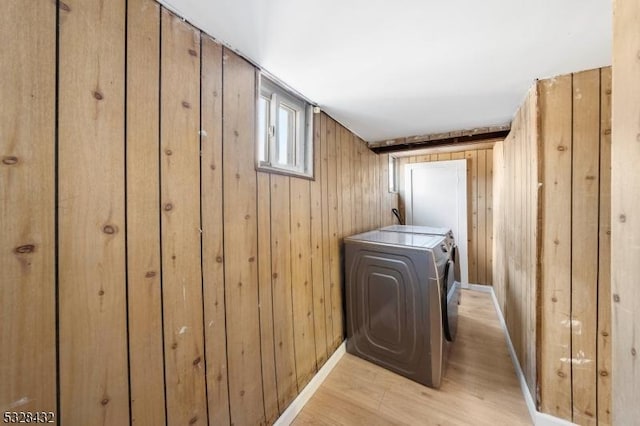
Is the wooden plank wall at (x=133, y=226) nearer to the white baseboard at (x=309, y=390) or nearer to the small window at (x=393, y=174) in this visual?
the white baseboard at (x=309, y=390)

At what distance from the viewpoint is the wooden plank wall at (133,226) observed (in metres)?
0.59

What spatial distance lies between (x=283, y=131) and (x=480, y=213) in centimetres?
320

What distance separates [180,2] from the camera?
84cm

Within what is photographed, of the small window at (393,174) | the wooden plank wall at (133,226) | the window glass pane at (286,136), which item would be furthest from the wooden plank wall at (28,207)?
the small window at (393,174)

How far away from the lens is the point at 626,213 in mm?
560

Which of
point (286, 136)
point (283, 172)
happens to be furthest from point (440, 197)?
point (283, 172)

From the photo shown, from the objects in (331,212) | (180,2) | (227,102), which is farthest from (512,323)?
(180,2)

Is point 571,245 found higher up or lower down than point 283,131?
lower down

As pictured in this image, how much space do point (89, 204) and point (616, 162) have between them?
143cm

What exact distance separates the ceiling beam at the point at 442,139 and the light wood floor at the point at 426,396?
2004mm

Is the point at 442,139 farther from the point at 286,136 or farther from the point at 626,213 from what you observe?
the point at 626,213

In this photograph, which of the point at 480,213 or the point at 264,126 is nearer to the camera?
the point at 264,126

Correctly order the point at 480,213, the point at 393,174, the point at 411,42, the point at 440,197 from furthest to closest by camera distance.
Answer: the point at 393,174 → the point at 440,197 → the point at 480,213 → the point at 411,42

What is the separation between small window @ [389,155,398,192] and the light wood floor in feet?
7.50
